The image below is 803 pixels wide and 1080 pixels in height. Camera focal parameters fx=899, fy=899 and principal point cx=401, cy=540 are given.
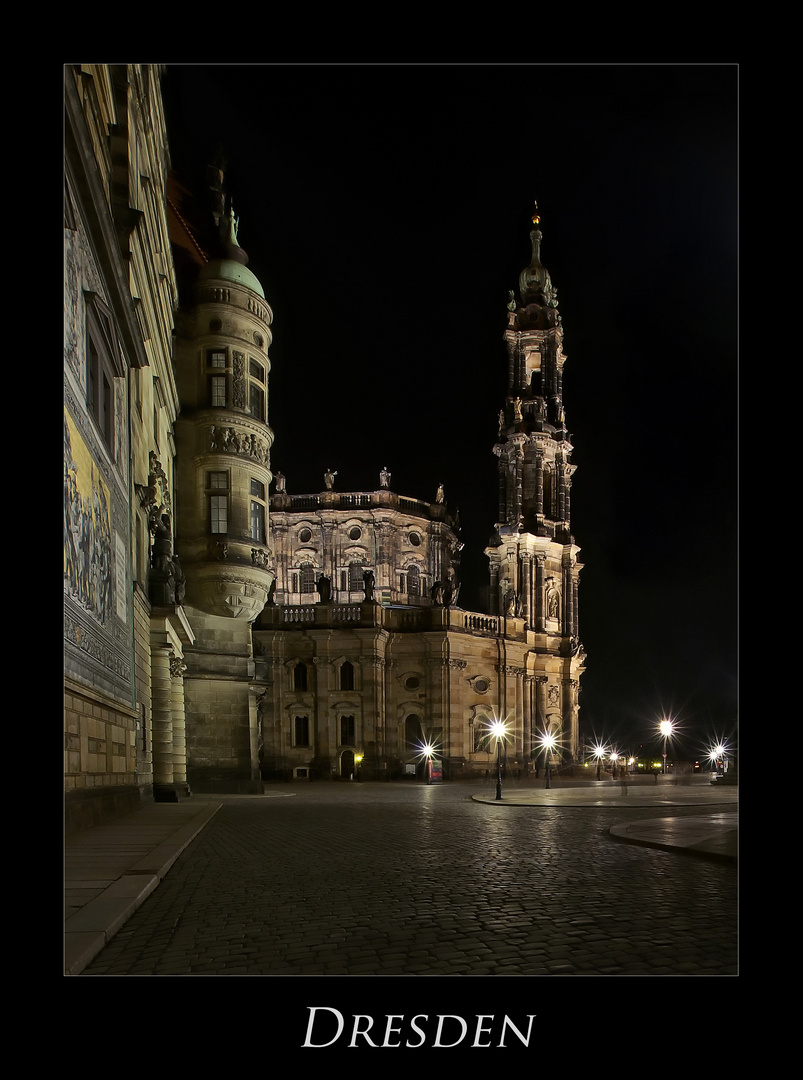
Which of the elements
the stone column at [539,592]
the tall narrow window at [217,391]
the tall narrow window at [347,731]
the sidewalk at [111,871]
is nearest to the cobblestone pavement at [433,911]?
the sidewalk at [111,871]

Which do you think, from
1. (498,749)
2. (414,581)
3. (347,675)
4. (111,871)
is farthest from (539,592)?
(111,871)

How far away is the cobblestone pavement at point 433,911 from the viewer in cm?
643

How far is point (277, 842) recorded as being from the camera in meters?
14.8

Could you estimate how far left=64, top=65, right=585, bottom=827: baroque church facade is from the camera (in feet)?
45.6

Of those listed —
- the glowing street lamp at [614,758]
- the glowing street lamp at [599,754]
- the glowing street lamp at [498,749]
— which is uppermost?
the glowing street lamp at [498,749]

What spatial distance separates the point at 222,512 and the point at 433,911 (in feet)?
86.9

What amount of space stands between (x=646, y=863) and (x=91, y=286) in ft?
37.6

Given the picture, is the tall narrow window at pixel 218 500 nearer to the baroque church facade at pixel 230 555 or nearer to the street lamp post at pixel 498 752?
the baroque church facade at pixel 230 555

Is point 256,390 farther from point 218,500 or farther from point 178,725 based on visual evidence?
point 178,725

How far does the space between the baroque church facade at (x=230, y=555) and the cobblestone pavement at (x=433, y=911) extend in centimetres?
355

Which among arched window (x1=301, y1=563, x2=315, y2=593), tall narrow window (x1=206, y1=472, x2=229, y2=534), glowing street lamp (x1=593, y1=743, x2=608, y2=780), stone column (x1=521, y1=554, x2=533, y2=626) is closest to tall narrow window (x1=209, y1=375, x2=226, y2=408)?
tall narrow window (x1=206, y1=472, x2=229, y2=534)

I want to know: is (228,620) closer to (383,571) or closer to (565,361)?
(383,571)

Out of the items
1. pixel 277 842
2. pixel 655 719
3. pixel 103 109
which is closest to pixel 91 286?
pixel 103 109

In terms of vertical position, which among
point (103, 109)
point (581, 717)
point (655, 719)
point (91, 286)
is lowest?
point (581, 717)
